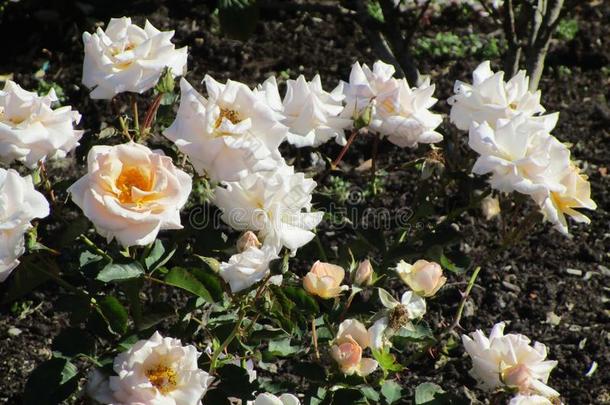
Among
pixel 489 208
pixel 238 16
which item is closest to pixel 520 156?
pixel 489 208

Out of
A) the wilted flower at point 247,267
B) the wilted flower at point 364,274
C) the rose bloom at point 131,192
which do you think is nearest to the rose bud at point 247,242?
the wilted flower at point 247,267

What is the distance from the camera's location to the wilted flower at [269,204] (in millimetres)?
1580

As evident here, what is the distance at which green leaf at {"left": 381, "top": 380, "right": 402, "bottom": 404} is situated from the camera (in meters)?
1.82

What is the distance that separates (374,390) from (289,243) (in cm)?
44

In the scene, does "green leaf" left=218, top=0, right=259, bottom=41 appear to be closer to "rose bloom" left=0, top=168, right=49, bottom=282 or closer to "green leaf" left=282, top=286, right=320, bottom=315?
"green leaf" left=282, top=286, right=320, bottom=315

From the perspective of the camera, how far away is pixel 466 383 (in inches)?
99.0

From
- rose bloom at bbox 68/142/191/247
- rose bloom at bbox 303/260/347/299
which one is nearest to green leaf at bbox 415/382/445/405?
rose bloom at bbox 303/260/347/299

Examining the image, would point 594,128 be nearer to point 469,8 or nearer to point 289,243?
point 469,8

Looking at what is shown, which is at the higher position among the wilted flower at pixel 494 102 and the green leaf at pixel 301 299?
the wilted flower at pixel 494 102

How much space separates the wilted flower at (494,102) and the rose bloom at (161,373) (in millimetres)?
712

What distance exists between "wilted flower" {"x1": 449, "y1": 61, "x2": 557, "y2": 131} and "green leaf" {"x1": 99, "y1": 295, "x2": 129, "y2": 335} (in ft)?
2.46

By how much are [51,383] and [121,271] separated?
0.99 feet

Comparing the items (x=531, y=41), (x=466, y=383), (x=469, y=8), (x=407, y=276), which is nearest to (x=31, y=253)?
(x=407, y=276)

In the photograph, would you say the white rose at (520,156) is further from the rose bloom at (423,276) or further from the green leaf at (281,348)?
the green leaf at (281,348)
